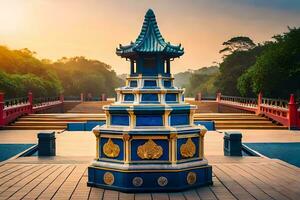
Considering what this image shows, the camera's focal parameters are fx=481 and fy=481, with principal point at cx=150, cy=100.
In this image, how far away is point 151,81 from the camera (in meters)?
13.4

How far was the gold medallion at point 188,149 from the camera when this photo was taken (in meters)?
12.9

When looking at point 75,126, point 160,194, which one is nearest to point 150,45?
point 160,194

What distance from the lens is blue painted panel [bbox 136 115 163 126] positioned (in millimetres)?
12805

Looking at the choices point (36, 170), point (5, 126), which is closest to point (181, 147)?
point (36, 170)

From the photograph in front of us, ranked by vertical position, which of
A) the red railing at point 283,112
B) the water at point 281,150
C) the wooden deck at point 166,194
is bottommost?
the water at point 281,150

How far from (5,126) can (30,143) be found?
1104 centimetres

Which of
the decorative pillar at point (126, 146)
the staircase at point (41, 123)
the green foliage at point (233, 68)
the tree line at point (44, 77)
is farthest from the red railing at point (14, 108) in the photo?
the green foliage at point (233, 68)

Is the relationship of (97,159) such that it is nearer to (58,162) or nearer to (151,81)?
(151,81)

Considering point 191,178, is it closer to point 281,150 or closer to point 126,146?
point 126,146

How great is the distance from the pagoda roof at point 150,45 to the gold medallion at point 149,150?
254 centimetres

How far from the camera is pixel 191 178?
12.9 meters

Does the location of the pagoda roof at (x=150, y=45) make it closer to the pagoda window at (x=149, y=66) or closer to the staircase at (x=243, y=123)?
the pagoda window at (x=149, y=66)

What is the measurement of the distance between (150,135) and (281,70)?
33.2 meters

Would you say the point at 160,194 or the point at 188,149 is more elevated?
the point at 188,149
